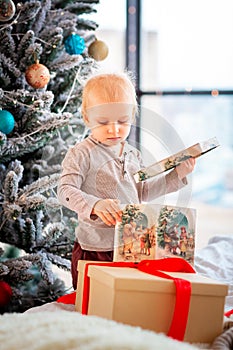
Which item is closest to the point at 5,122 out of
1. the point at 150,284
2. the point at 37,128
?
the point at 37,128

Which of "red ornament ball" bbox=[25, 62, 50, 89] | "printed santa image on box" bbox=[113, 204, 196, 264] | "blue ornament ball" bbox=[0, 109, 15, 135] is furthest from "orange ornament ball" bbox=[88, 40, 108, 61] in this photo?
"printed santa image on box" bbox=[113, 204, 196, 264]

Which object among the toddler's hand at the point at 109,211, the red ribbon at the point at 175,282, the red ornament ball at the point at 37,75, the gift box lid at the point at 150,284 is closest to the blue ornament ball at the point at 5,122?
the red ornament ball at the point at 37,75

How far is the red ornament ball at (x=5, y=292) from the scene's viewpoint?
2428mm

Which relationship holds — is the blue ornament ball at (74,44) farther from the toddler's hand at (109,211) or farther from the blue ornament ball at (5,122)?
the toddler's hand at (109,211)

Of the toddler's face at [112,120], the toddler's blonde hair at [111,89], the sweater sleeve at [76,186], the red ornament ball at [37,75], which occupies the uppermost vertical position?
the red ornament ball at [37,75]

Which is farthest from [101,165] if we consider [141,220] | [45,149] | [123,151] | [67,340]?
[67,340]

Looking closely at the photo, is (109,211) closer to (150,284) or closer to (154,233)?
(154,233)

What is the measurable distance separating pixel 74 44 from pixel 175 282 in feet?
4.34

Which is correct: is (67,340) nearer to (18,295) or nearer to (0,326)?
(0,326)

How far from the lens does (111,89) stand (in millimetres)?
1944

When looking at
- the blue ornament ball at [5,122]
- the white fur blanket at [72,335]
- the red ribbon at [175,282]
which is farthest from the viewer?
the blue ornament ball at [5,122]

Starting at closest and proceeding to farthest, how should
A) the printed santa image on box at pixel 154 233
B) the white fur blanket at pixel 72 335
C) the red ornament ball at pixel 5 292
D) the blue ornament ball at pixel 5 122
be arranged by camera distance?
1. the white fur blanket at pixel 72 335
2. the printed santa image on box at pixel 154 233
3. the blue ornament ball at pixel 5 122
4. the red ornament ball at pixel 5 292

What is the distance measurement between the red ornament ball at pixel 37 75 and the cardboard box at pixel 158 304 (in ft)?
3.46

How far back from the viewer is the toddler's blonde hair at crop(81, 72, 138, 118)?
1.94 m
